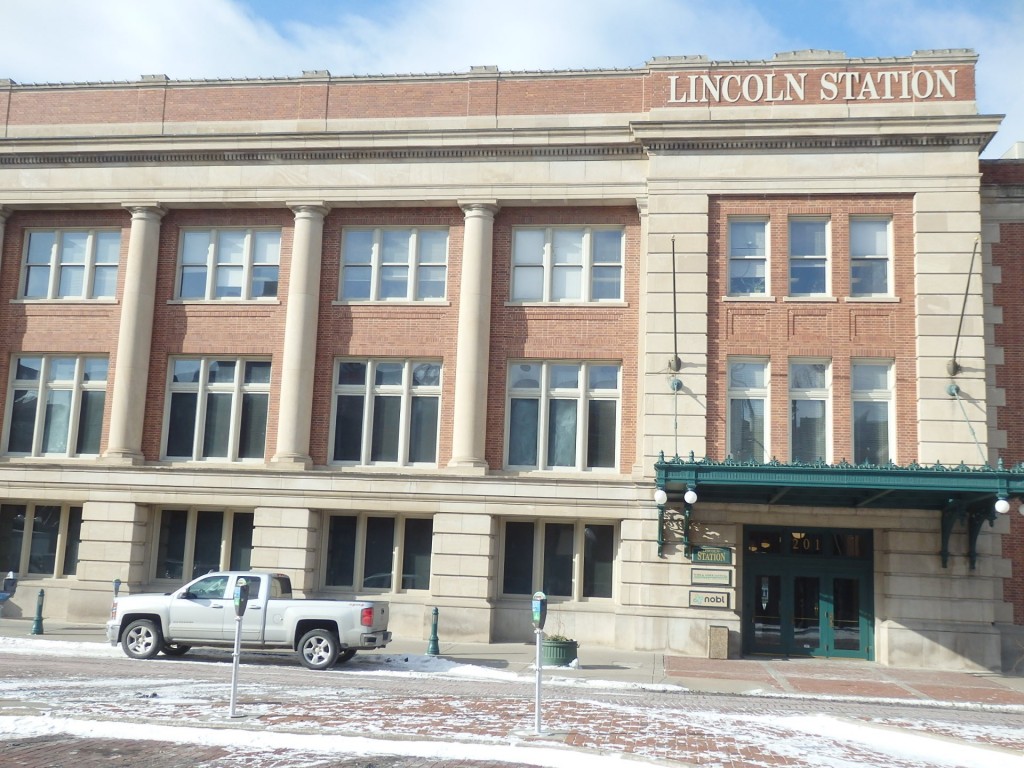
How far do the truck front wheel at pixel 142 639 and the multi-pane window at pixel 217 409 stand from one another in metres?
7.40

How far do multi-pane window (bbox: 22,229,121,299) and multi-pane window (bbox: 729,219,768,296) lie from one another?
15.9 meters

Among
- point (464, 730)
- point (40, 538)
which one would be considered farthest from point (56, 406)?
point (464, 730)

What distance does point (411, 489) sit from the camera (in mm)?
25219

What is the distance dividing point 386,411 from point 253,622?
8.15m

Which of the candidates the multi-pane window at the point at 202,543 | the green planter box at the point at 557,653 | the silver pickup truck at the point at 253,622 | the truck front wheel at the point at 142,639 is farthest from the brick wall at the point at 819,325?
the truck front wheel at the point at 142,639

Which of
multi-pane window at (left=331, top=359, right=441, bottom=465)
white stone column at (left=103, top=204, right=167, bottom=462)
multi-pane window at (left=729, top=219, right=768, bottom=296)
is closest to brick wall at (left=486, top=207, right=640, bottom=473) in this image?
multi-pane window at (left=331, top=359, right=441, bottom=465)

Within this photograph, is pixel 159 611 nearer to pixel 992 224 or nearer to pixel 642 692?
pixel 642 692

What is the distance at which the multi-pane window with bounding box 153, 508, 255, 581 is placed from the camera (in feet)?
87.5

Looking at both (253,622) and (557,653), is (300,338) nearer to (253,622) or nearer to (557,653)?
(253,622)

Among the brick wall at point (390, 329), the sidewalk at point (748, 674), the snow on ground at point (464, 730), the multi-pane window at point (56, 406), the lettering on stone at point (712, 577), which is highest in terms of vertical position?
the brick wall at point (390, 329)

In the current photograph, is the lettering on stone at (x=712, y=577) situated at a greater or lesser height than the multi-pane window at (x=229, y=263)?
lesser

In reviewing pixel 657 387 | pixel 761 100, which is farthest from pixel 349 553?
pixel 761 100

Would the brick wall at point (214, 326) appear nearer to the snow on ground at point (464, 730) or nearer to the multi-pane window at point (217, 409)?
the multi-pane window at point (217, 409)

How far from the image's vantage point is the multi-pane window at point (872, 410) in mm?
23812
